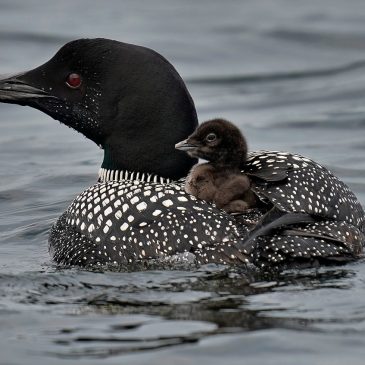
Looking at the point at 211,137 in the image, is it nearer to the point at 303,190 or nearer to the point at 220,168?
the point at 220,168

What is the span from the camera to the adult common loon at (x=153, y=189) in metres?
6.44

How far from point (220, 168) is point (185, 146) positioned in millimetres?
262

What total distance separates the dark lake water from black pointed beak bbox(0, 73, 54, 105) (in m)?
0.98

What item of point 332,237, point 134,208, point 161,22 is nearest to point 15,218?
point 134,208

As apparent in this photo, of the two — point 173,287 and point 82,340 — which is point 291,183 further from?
point 82,340

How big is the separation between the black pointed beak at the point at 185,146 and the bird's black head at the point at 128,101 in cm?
39

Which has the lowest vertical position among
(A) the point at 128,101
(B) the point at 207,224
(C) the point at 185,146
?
(B) the point at 207,224

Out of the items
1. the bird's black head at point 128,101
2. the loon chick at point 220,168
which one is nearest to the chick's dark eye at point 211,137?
the loon chick at point 220,168

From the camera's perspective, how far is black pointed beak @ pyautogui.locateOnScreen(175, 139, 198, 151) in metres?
6.86

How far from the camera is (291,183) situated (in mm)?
6656

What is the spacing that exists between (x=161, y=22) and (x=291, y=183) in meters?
8.77

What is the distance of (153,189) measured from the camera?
6.70 m

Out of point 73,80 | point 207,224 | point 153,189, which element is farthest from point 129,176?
point 207,224

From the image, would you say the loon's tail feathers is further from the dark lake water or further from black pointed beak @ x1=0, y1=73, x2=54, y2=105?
black pointed beak @ x1=0, y1=73, x2=54, y2=105
